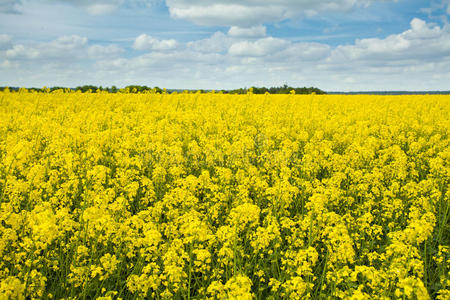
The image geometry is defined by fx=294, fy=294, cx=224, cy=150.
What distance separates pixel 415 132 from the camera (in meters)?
10.2

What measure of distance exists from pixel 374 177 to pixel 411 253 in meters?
2.61

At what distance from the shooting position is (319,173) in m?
6.57

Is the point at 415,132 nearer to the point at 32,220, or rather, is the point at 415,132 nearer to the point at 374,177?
the point at 374,177

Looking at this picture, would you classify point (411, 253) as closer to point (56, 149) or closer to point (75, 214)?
point (75, 214)

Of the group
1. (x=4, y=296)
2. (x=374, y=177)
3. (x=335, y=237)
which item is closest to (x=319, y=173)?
(x=374, y=177)

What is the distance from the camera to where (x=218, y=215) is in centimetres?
455

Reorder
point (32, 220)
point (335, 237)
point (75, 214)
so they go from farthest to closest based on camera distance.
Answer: point (75, 214), point (32, 220), point (335, 237)

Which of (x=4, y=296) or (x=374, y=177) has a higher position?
(x=374, y=177)

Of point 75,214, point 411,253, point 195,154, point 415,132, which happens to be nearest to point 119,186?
point 75,214

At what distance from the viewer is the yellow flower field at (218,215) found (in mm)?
2830

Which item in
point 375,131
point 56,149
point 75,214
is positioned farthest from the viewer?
point 375,131

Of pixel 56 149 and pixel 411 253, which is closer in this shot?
pixel 411 253

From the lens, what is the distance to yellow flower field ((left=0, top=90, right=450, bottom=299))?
9.29 ft

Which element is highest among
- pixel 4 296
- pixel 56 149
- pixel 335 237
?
pixel 56 149
